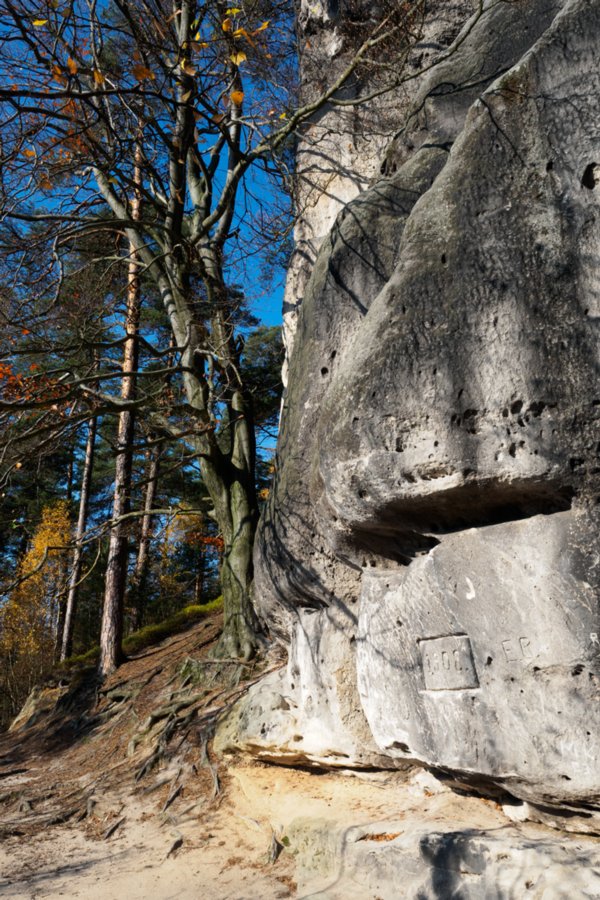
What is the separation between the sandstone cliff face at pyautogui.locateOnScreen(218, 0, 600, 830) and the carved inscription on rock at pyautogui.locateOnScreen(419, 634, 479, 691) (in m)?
0.01

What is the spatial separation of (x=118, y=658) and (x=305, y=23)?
1073 centimetres

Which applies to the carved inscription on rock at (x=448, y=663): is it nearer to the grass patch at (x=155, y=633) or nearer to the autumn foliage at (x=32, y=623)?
the grass patch at (x=155, y=633)

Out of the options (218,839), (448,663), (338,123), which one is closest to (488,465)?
(448,663)

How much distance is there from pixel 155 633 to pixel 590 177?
11.6 metres

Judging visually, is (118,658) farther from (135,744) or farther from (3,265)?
(3,265)

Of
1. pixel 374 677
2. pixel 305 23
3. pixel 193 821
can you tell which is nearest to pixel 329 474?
pixel 374 677

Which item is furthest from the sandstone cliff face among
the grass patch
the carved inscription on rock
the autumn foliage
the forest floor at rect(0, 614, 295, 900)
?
the autumn foliage

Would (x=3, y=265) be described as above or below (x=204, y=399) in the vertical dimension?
above

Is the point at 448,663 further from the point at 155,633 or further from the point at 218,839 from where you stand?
the point at 155,633

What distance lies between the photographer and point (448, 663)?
4.66 meters

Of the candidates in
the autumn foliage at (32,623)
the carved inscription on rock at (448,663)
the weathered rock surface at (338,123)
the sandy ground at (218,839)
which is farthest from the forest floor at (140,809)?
the autumn foliage at (32,623)

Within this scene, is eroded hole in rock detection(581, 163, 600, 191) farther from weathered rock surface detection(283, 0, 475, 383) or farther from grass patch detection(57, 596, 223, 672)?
grass patch detection(57, 596, 223, 672)

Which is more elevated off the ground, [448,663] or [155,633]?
[155,633]

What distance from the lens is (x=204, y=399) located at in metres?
10.1
